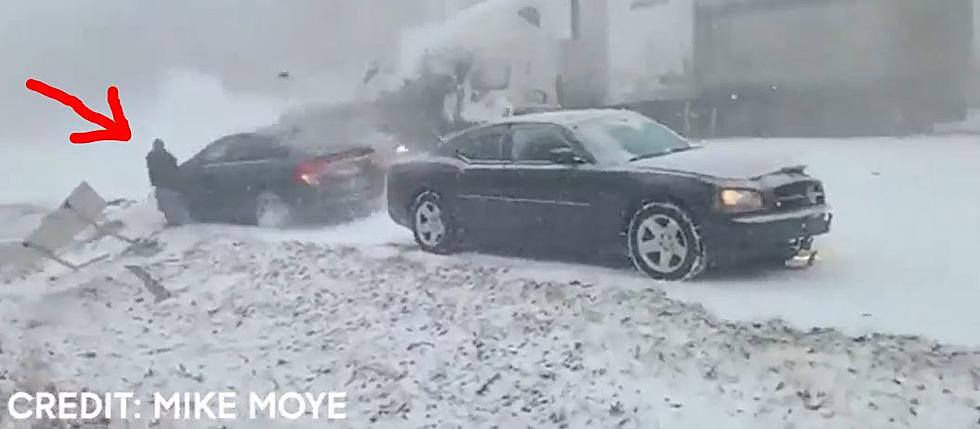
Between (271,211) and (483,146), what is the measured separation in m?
0.62

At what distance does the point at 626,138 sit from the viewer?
95.7 inches

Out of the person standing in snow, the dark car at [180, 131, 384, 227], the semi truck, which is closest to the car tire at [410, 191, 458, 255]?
the dark car at [180, 131, 384, 227]

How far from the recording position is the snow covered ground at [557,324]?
2.02 m

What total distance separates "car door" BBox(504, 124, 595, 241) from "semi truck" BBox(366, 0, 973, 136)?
0.08 metres

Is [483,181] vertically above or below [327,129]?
below

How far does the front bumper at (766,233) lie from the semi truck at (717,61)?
8.1 inches

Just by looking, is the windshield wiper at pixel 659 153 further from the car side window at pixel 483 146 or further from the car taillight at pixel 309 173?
the car taillight at pixel 309 173

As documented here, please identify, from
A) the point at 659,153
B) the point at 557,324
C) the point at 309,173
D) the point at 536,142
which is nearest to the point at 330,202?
the point at 309,173

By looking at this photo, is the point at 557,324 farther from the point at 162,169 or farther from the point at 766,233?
the point at 162,169

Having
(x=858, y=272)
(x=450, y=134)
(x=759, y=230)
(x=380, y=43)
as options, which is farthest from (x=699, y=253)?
(x=380, y=43)

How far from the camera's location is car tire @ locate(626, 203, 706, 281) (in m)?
2.27

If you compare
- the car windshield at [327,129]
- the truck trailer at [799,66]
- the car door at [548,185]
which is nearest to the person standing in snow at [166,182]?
the car windshield at [327,129]

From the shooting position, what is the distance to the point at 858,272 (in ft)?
7.00

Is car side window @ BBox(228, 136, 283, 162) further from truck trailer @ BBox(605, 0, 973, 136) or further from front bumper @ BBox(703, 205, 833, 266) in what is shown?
front bumper @ BBox(703, 205, 833, 266)
